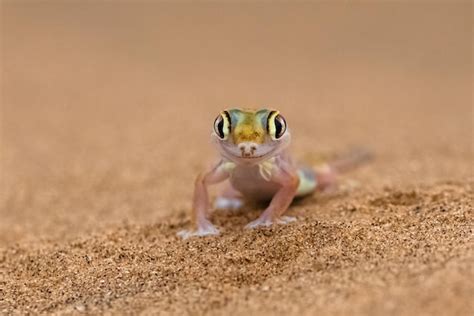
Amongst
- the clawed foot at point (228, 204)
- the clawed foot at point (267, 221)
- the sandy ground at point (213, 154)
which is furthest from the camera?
the clawed foot at point (228, 204)

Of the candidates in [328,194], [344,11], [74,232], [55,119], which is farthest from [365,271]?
[344,11]

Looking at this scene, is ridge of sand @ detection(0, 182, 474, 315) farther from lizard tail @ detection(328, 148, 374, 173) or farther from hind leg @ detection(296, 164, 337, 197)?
lizard tail @ detection(328, 148, 374, 173)

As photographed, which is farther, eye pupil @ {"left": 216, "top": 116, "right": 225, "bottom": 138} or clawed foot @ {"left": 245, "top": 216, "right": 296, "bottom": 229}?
clawed foot @ {"left": 245, "top": 216, "right": 296, "bottom": 229}

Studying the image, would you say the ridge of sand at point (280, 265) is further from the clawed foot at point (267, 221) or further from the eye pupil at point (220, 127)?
the eye pupil at point (220, 127)

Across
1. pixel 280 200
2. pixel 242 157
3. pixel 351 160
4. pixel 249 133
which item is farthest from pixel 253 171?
pixel 351 160

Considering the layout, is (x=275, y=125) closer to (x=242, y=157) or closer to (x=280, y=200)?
(x=242, y=157)

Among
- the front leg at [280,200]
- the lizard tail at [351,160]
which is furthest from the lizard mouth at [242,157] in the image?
the lizard tail at [351,160]

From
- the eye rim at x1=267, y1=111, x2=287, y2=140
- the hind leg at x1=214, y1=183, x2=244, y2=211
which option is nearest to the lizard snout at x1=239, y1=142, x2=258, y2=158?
the eye rim at x1=267, y1=111, x2=287, y2=140
